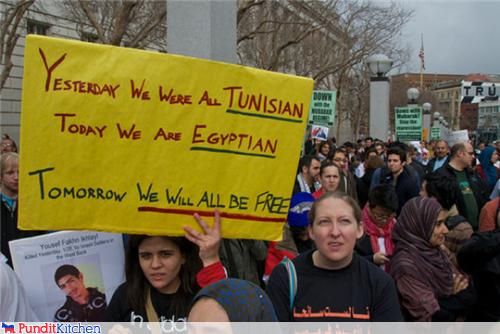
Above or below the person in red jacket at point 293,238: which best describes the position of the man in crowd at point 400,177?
above

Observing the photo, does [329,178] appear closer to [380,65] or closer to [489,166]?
[489,166]

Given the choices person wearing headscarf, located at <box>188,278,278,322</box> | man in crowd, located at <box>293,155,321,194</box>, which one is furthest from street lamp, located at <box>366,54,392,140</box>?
person wearing headscarf, located at <box>188,278,278,322</box>

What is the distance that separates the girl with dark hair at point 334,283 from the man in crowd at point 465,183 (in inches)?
169

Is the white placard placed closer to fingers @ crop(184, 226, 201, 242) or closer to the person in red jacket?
fingers @ crop(184, 226, 201, 242)

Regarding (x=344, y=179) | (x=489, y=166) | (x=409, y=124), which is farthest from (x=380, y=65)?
(x=344, y=179)

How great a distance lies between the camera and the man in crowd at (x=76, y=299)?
252 centimetres

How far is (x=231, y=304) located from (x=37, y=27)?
1985 cm

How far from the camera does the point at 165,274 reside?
2340mm

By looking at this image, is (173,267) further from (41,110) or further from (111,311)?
(41,110)

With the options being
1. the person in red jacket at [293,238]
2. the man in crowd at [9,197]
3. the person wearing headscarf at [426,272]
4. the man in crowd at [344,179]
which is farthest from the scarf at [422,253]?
the man in crowd at [344,179]

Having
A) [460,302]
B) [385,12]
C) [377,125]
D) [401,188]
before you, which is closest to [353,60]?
[385,12]

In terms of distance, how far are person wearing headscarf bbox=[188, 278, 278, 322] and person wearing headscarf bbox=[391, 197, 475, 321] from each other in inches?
62.1

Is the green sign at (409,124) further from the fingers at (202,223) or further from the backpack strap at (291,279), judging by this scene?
the fingers at (202,223)

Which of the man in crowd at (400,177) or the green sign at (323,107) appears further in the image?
the green sign at (323,107)
